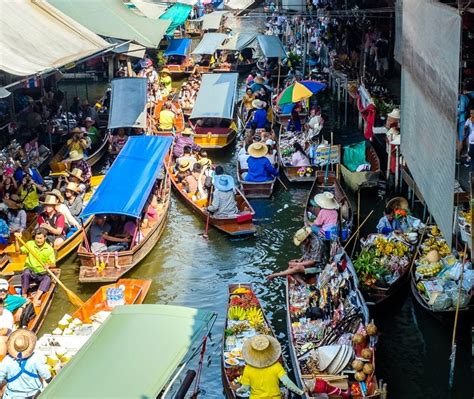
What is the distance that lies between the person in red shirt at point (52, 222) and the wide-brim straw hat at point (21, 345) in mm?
5347

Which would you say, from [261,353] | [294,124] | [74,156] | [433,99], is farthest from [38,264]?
[294,124]

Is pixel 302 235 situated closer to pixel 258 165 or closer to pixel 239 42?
pixel 258 165

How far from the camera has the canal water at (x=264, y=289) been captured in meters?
9.96

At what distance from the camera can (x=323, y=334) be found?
32.1ft

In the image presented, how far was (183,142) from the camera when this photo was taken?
1827 centimetres

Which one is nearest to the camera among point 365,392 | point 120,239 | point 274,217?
point 365,392

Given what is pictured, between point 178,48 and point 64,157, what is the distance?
1431cm

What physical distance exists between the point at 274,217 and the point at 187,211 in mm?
1952

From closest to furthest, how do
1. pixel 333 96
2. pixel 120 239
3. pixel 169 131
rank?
pixel 120 239, pixel 169 131, pixel 333 96

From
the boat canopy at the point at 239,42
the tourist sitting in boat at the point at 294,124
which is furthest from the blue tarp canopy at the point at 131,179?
the boat canopy at the point at 239,42

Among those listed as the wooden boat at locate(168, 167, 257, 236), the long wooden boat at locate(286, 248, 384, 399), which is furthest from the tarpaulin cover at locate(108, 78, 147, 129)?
the long wooden boat at locate(286, 248, 384, 399)

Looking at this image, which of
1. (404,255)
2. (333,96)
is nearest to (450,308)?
(404,255)

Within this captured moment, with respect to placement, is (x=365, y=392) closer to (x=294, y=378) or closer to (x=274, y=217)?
(x=294, y=378)

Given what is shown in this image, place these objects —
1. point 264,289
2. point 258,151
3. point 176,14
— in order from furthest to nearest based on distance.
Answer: point 176,14 < point 258,151 < point 264,289
